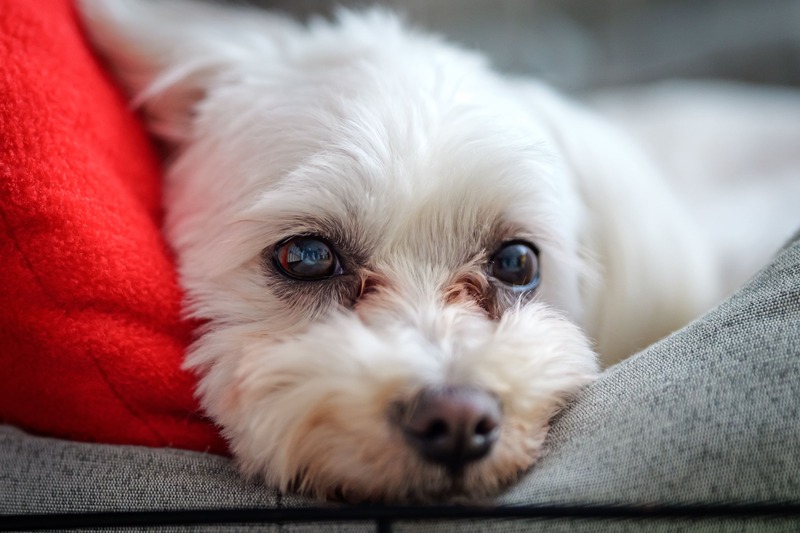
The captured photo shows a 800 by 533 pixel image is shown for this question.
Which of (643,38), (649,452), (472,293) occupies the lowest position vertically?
(649,452)

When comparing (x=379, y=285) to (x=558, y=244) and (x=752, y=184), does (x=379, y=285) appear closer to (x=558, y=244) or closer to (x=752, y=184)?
(x=558, y=244)

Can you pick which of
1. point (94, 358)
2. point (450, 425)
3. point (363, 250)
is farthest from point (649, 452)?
point (94, 358)

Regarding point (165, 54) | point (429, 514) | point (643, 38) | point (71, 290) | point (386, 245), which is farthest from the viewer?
point (643, 38)

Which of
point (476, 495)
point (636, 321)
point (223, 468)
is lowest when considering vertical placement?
point (223, 468)

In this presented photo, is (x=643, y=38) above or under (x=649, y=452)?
above

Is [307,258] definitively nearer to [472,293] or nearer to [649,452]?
[472,293]

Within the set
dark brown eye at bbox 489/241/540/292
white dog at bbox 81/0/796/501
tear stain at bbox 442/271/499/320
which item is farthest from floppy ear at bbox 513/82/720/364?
tear stain at bbox 442/271/499/320

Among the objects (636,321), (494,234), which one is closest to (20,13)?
(494,234)
